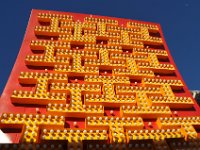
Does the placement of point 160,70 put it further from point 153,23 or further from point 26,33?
point 26,33

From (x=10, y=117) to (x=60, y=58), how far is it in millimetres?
5289

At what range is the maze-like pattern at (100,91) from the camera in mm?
12195

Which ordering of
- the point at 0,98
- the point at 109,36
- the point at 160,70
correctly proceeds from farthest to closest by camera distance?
1. the point at 109,36
2. the point at 160,70
3. the point at 0,98

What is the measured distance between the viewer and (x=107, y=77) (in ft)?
51.8

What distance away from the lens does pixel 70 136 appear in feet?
38.9

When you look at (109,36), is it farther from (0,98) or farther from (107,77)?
(0,98)

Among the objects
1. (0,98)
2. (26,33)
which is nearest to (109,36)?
(26,33)

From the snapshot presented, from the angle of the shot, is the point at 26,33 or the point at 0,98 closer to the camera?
the point at 0,98

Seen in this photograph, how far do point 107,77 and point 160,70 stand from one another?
3.99 metres

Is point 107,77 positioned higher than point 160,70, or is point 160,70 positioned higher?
point 160,70

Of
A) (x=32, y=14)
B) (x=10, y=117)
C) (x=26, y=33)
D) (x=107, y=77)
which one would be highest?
(x=32, y=14)

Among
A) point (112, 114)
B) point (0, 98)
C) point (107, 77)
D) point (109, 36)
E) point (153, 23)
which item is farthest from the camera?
point (153, 23)

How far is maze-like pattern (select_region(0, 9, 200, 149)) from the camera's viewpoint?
40.0 ft

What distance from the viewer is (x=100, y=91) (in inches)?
579
